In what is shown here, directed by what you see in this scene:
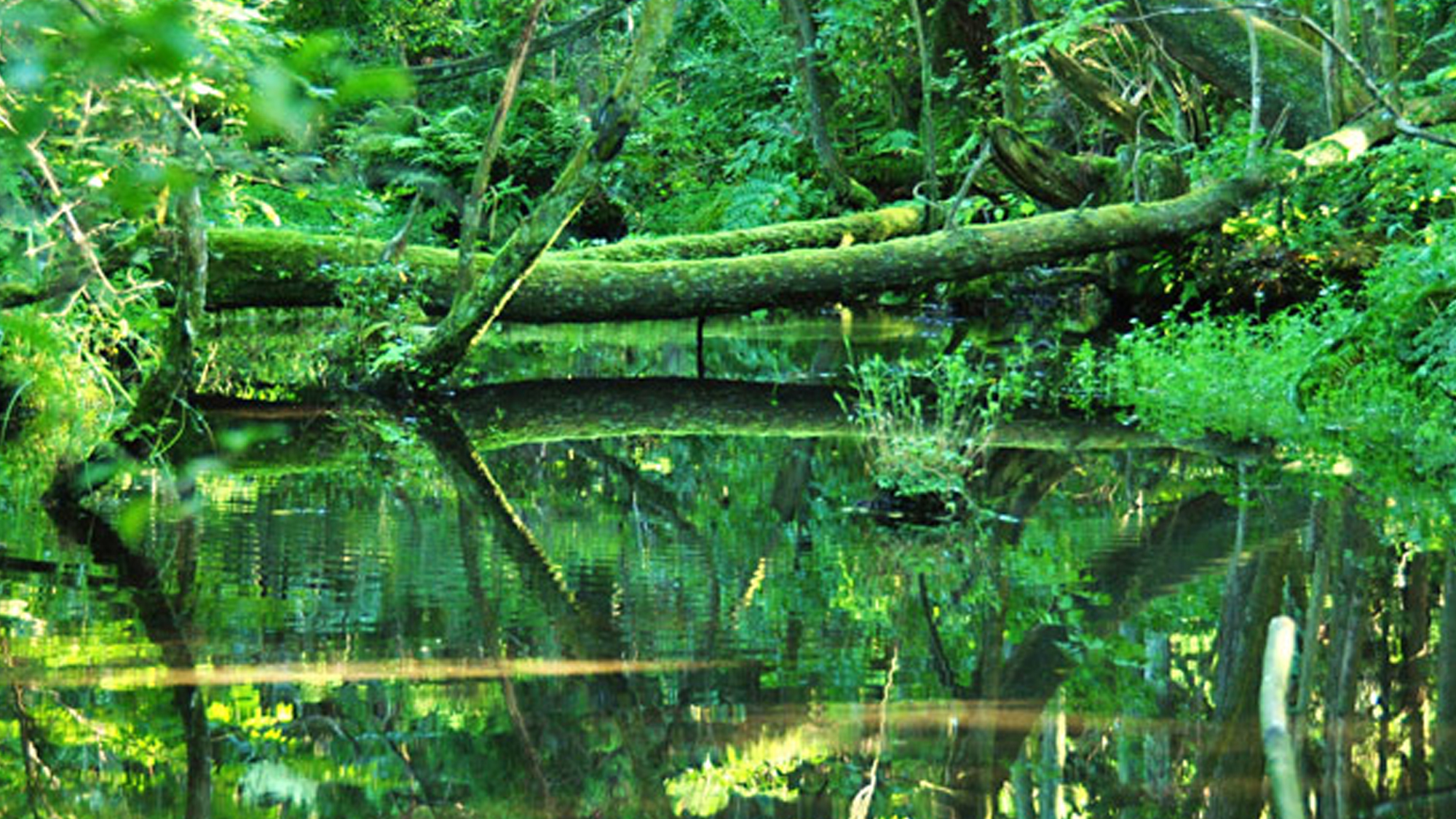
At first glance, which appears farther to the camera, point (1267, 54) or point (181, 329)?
point (1267, 54)

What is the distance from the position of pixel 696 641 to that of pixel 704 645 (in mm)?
54

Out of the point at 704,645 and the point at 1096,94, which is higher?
the point at 1096,94

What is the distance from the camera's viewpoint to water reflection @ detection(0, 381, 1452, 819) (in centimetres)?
397

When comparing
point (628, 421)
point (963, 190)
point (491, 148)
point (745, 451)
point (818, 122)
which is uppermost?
point (818, 122)

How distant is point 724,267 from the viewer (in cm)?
1285

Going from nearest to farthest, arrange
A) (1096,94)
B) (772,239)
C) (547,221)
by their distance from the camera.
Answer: (547,221)
(1096,94)
(772,239)

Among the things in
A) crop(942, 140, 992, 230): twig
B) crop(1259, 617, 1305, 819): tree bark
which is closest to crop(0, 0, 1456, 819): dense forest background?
crop(1259, 617, 1305, 819): tree bark

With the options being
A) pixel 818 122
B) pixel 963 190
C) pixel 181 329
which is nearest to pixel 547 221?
pixel 181 329

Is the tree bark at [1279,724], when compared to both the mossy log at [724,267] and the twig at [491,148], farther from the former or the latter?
→ the mossy log at [724,267]

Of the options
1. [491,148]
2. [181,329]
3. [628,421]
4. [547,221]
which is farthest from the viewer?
[491,148]

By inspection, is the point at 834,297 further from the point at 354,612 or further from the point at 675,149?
the point at 675,149

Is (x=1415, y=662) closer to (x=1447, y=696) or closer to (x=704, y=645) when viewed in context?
(x=1447, y=696)

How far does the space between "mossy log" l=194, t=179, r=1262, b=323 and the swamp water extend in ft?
12.0

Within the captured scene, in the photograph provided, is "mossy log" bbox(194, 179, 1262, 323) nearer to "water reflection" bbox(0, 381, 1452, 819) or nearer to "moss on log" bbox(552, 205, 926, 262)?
"moss on log" bbox(552, 205, 926, 262)
